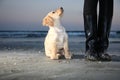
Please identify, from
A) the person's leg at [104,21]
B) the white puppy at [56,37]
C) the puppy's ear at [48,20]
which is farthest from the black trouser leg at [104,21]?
the puppy's ear at [48,20]

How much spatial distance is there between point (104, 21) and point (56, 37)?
0.58m

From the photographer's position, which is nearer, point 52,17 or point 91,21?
point 91,21

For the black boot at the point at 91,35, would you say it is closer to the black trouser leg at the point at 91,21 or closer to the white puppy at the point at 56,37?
the black trouser leg at the point at 91,21

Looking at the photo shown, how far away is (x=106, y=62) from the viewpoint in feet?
12.4

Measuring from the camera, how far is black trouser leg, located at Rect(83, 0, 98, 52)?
12.5 feet

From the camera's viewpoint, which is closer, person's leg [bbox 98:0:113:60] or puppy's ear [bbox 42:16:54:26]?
person's leg [bbox 98:0:113:60]

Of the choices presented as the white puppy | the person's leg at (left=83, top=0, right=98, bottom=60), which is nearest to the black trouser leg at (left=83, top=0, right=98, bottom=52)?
the person's leg at (left=83, top=0, right=98, bottom=60)

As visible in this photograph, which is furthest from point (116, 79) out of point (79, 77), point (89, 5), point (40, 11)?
point (40, 11)

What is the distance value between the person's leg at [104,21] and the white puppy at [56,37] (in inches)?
16.3

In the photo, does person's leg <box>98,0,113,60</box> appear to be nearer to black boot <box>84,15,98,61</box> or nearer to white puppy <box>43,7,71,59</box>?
black boot <box>84,15,98,61</box>

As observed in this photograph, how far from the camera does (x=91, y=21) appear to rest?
3826mm

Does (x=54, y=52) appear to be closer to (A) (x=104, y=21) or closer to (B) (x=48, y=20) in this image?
(B) (x=48, y=20)

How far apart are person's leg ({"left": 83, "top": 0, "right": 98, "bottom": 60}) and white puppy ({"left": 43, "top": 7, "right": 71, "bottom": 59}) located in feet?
1.07

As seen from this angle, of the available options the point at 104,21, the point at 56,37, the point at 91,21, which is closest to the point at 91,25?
the point at 91,21
